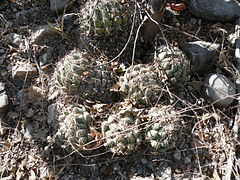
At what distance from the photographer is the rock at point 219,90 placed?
3.38 m

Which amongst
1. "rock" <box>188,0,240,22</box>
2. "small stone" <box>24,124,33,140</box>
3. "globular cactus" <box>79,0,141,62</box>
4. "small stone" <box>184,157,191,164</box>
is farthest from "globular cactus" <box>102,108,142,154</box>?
"rock" <box>188,0,240,22</box>

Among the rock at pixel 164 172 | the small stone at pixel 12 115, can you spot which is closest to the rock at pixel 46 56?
the small stone at pixel 12 115

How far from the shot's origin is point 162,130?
9.89ft

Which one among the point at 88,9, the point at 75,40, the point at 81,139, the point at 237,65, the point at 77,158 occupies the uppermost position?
the point at 88,9

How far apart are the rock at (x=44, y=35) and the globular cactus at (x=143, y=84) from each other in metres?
0.86

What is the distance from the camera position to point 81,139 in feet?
9.83

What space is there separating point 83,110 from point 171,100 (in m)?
0.70

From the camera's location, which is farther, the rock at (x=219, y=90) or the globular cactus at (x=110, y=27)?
the rock at (x=219, y=90)

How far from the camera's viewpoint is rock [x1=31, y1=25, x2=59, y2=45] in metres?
3.70

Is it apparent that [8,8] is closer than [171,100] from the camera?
No

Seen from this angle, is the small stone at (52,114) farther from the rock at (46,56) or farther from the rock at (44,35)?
the rock at (44,35)

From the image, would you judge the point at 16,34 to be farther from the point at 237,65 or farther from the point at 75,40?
the point at 237,65

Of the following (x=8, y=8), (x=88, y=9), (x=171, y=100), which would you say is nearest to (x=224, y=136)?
(x=171, y=100)

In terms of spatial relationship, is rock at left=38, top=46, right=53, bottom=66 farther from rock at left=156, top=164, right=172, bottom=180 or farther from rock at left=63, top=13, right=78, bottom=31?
rock at left=156, top=164, right=172, bottom=180
